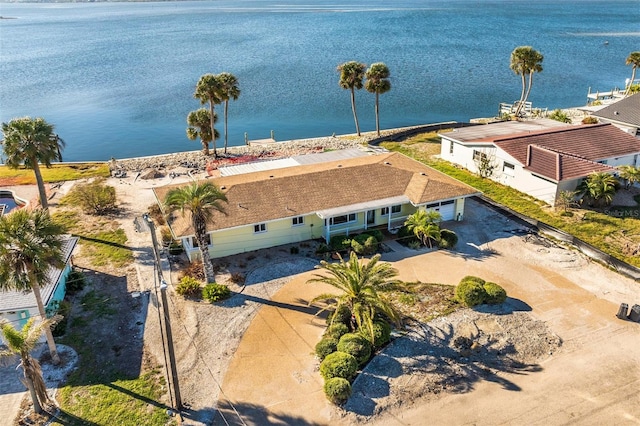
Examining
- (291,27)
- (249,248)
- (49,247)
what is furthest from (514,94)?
(291,27)

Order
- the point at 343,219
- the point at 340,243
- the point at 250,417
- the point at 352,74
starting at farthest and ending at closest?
the point at 352,74 < the point at 343,219 < the point at 340,243 < the point at 250,417

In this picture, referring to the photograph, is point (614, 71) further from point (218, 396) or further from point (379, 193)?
point (218, 396)

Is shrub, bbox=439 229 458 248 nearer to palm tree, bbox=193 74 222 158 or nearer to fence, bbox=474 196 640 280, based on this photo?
fence, bbox=474 196 640 280

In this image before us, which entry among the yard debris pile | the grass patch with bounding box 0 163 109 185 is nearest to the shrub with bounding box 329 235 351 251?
the yard debris pile

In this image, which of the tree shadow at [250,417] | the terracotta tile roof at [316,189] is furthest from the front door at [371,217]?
the tree shadow at [250,417]

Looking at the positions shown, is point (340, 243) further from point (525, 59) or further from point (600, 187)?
point (525, 59)

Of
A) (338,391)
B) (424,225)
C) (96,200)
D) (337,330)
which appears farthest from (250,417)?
(96,200)

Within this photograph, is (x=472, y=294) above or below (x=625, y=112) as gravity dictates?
below
